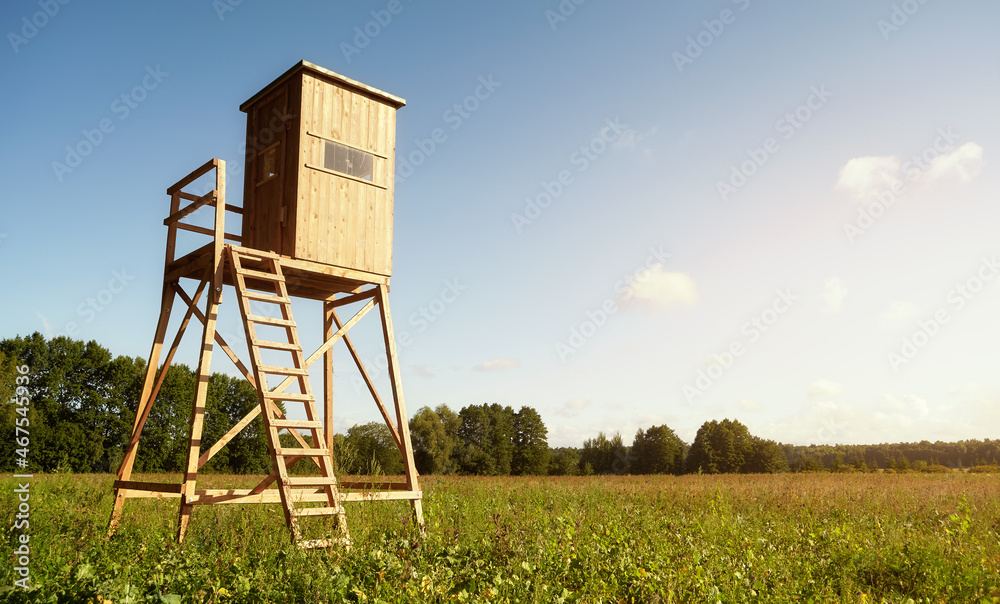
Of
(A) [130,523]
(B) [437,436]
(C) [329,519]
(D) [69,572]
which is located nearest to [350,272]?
(C) [329,519]

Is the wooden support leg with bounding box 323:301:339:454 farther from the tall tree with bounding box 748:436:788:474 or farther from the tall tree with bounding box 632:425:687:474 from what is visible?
the tall tree with bounding box 632:425:687:474

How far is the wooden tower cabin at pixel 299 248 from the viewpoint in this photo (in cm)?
873

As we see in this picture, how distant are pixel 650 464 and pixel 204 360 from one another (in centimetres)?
4554

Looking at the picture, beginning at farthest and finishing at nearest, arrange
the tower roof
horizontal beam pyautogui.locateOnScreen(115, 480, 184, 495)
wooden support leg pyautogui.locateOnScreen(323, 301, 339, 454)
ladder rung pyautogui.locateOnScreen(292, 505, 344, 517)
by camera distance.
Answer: wooden support leg pyautogui.locateOnScreen(323, 301, 339, 454) → the tower roof → horizontal beam pyautogui.locateOnScreen(115, 480, 184, 495) → ladder rung pyautogui.locateOnScreen(292, 505, 344, 517)

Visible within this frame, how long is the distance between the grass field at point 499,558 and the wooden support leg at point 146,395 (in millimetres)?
566

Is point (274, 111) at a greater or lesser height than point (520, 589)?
greater

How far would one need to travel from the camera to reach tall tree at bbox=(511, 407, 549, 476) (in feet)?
179

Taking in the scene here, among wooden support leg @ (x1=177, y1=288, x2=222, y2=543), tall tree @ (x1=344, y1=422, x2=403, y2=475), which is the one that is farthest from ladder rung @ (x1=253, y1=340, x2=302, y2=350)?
tall tree @ (x1=344, y1=422, x2=403, y2=475)

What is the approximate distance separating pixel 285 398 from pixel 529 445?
49.1 m

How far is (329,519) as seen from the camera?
818 centimetres

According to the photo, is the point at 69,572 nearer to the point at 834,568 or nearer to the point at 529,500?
the point at 834,568

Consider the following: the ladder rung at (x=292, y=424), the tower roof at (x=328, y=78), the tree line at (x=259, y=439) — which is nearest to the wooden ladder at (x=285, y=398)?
the ladder rung at (x=292, y=424)

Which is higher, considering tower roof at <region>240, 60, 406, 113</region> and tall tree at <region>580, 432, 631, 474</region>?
tower roof at <region>240, 60, 406, 113</region>

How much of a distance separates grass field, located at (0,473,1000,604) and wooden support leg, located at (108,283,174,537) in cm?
57
